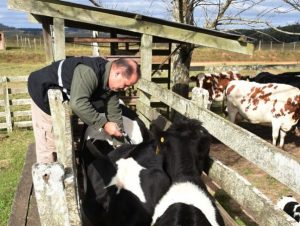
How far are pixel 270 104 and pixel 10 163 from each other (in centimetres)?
595

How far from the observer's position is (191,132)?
11.6 ft

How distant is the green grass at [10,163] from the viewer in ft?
19.1

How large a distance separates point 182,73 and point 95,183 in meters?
6.74

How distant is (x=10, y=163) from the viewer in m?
7.77

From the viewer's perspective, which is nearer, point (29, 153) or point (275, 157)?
point (275, 157)

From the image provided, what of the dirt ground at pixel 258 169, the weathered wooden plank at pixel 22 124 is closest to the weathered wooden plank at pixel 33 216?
the dirt ground at pixel 258 169

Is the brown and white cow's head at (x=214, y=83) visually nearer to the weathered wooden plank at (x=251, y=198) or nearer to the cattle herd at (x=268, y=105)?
the cattle herd at (x=268, y=105)

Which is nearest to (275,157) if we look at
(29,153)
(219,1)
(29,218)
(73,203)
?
(73,203)

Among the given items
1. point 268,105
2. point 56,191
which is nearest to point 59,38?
point 268,105

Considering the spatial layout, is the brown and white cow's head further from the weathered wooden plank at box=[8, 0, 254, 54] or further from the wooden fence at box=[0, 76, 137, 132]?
the wooden fence at box=[0, 76, 137, 132]

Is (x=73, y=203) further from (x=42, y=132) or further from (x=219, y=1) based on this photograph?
(x=219, y=1)

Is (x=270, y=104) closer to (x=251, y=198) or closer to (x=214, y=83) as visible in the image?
(x=214, y=83)

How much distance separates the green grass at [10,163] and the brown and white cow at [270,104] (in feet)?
17.5

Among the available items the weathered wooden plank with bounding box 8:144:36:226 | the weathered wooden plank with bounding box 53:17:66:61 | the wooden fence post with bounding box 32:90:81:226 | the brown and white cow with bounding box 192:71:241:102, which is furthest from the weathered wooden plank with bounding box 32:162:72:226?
the brown and white cow with bounding box 192:71:241:102
